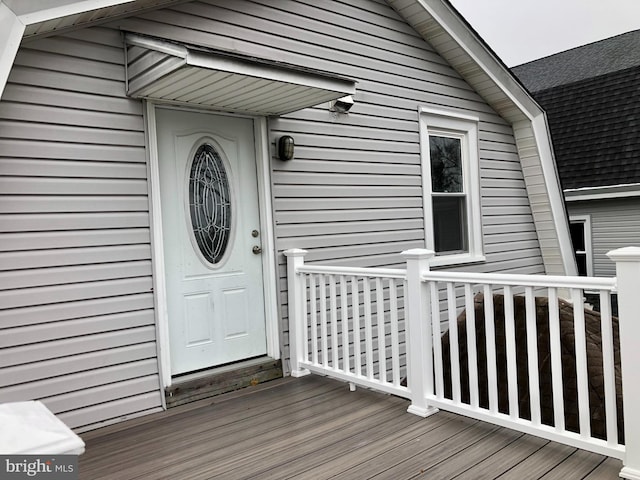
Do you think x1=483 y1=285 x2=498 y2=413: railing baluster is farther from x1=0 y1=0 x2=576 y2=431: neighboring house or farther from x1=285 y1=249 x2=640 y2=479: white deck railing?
x1=0 y1=0 x2=576 y2=431: neighboring house

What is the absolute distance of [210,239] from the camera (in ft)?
12.2

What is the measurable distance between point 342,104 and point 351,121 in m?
0.21

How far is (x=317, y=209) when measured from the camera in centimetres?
434

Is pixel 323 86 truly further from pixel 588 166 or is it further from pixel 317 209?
pixel 588 166

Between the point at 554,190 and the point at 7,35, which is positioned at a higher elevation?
the point at 7,35

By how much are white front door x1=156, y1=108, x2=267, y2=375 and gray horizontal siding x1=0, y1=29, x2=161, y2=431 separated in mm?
218

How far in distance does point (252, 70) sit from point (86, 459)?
2.29 meters

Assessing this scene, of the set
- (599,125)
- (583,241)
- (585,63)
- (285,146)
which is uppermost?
(585,63)

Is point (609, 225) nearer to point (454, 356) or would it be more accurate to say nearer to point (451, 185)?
point (451, 185)

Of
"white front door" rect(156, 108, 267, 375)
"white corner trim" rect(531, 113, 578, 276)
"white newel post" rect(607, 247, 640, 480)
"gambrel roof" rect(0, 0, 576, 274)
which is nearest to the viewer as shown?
"white newel post" rect(607, 247, 640, 480)

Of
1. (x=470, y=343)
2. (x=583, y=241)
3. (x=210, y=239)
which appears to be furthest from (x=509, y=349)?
(x=583, y=241)

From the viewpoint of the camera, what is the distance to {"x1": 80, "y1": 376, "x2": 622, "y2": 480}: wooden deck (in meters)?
2.41

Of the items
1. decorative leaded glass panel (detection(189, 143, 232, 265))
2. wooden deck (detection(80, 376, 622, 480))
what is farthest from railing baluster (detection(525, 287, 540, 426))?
decorative leaded glass panel (detection(189, 143, 232, 265))

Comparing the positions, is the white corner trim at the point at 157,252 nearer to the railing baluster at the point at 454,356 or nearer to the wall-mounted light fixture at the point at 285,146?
the wall-mounted light fixture at the point at 285,146
